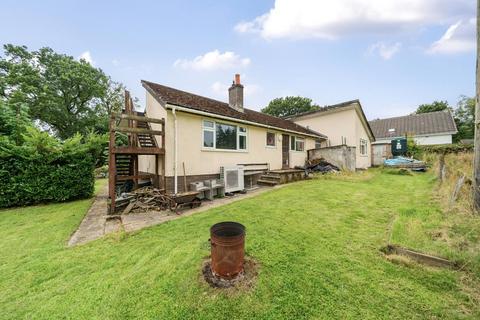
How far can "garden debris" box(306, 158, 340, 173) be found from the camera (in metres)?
12.8

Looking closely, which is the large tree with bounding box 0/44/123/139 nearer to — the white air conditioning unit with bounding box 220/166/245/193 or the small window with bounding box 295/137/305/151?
the white air conditioning unit with bounding box 220/166/245/193

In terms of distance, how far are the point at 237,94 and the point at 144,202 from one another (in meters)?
7.94

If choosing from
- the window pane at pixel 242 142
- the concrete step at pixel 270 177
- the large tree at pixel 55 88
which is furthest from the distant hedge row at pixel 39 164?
the large tree at pixel 55 88

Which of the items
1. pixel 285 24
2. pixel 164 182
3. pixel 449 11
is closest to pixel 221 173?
pixel 164 182

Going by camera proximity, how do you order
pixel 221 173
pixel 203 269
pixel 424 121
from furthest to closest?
pixel 424 121 < pixel 221 173 < pixel 203 269

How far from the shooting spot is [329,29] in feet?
33.1

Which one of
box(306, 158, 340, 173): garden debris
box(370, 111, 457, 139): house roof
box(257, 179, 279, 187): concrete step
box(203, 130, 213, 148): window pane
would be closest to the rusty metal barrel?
box(203, 130, 213, 148): window pane

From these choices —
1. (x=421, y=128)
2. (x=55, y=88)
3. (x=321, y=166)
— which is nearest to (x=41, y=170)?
(x=321, y=166)

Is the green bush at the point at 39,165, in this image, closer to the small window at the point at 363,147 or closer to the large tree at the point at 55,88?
the large tree at the point at 55,88

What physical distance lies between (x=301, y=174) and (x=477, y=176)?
7.34 meters

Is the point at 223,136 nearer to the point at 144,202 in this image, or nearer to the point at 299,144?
the point at 144,202

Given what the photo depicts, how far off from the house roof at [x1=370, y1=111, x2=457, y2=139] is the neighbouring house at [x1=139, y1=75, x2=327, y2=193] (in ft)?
74.3

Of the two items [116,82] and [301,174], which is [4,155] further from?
[116,82]

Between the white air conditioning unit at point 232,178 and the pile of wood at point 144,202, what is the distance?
8.31 ft
